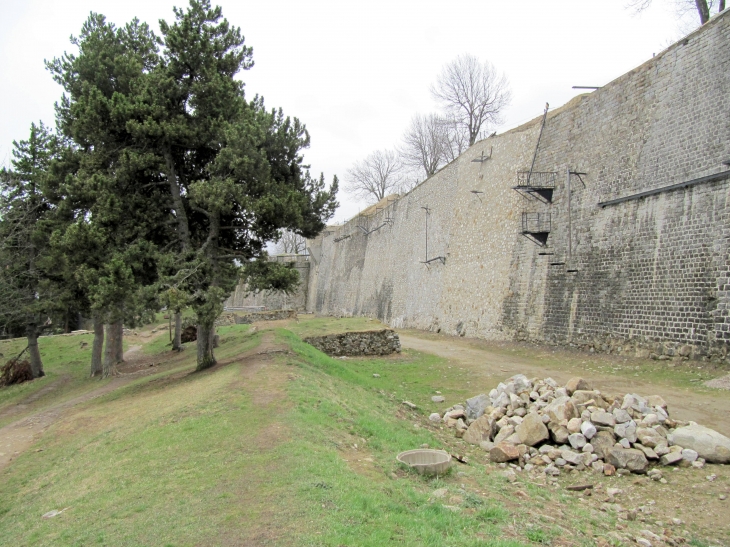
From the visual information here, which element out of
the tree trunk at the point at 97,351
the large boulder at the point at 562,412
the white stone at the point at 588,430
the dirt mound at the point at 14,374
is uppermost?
the large boulder at the point at 562,412

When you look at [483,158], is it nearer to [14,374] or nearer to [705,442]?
[705,442]

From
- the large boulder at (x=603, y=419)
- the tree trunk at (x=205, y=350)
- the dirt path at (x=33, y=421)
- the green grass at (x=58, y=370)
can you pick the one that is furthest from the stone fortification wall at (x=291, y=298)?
the large boulder at (x=603, y=419)

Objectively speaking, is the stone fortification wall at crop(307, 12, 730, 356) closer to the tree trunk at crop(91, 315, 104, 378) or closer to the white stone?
the white stone

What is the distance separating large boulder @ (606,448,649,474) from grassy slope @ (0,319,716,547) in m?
1.42

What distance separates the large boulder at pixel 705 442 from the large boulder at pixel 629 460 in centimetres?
66

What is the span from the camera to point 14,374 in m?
20.5

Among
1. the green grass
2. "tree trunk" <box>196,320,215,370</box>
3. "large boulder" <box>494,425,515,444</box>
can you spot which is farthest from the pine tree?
"large boulder" <box>494,425,515,444</box>

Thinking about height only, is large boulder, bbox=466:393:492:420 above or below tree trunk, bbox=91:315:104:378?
above

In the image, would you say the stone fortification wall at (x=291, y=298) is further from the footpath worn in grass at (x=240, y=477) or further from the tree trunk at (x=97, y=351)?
the footpath worn in grass at (x=240, y=477)

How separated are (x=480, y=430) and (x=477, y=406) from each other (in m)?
0.83

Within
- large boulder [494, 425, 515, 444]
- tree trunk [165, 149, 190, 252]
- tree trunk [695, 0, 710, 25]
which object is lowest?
large boulder [494, 425, 515, 444]

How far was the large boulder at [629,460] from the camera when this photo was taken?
709cm

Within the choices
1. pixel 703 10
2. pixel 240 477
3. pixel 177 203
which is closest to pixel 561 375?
pixel 240 477

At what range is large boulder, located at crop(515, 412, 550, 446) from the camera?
8.02 m
